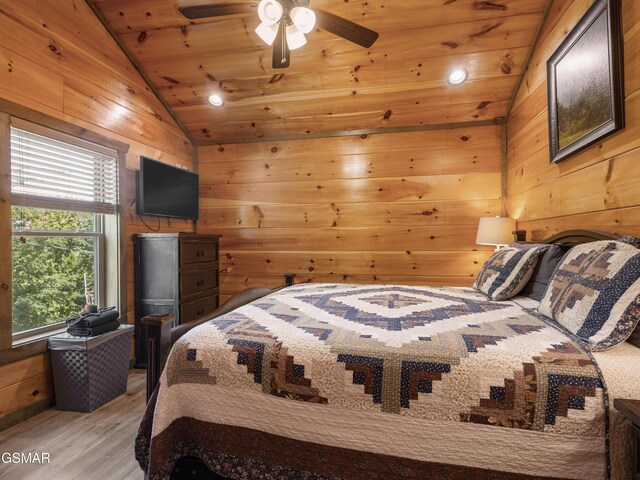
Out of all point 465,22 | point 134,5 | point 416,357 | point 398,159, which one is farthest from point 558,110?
point 134,5

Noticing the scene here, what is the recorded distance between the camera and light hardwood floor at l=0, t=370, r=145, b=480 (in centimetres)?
160

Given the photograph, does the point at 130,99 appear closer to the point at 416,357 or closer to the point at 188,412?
the point at 188,412

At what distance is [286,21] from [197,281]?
233 centimetres

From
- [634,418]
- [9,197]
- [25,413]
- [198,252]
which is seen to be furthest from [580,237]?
[25,413]

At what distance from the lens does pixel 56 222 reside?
Answer: 241 centimetres

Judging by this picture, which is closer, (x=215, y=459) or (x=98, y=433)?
(x=215, y=459)

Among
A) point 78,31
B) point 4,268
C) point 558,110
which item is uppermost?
point 78,31

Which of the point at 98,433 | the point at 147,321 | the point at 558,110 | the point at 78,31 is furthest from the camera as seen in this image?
the point at 78,31

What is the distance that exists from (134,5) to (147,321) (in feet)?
8.74

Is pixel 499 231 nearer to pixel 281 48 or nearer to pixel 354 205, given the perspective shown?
pixel 354 205

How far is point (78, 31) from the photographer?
8.24 feet

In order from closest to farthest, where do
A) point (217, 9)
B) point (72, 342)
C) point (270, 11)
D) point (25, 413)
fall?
point (270, 11)
point (217, 9)
point (25, 413)
point (72, 342)

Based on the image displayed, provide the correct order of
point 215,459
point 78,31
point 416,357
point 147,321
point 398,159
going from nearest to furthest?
point 416,357
point 215,459
point 147,321
point 78,31
point 398,159

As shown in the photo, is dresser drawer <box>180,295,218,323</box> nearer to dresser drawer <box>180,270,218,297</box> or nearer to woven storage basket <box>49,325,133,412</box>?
dresser drawer <box>180,270,218,297</box>
